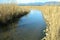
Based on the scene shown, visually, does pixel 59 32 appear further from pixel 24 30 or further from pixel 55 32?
pixel 24 30

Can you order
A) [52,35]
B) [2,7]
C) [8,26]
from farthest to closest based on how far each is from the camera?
1. [2,7]
2. [8,26]
3. [52,35]

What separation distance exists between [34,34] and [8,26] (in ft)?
6.81

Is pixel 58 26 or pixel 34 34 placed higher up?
pixel 58 26

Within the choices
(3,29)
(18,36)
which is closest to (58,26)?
(18,36)

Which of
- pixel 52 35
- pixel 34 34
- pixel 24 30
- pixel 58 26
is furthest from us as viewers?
pixel 24 30

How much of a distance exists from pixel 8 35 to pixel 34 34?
1.20 meters

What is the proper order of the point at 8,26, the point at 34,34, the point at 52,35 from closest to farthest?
the point at 52,35
the point at 34,34
the point at 8,26

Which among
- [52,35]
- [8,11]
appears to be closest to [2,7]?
[8,11]

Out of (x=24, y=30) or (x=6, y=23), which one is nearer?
(x=24, y=30)

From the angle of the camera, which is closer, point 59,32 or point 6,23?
point 59,32

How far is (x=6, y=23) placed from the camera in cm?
1018

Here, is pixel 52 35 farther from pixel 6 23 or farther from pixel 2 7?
pixel 2 7

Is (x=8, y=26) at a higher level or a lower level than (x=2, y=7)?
lower

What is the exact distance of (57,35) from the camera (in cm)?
680
